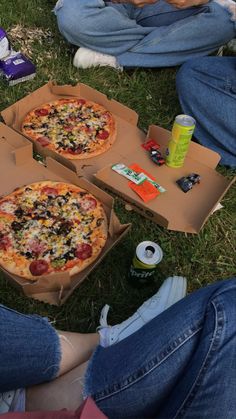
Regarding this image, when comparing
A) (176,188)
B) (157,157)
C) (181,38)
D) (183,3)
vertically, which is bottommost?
(176,188)

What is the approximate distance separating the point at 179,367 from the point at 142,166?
5.28 ft

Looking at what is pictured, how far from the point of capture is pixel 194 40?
334cm

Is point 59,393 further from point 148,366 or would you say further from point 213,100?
point 213,100

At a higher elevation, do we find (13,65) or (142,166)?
(13,65)

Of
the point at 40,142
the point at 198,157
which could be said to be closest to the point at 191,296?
the point at 198,157

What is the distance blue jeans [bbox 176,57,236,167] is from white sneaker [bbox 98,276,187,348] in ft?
3.63

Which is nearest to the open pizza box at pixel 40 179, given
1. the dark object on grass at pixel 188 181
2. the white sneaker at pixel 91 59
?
the dark object on grass at pixel 188 181

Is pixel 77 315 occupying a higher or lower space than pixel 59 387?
lower

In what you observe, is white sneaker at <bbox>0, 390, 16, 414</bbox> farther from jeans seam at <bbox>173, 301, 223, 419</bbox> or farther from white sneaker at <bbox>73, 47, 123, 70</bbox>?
white sneaker at <bbox>73, 47, 123, 70</bbox>

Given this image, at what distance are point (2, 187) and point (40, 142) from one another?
15.8 inches

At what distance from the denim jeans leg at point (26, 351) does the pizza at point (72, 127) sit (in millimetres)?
1370

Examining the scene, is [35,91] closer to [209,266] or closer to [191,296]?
[209,266]

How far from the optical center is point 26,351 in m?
1.48

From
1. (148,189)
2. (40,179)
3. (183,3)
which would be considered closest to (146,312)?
(148,189)
